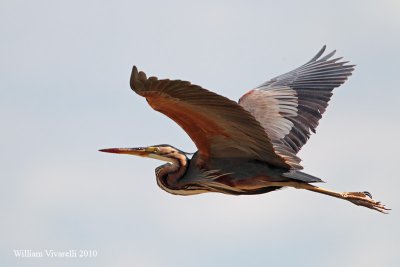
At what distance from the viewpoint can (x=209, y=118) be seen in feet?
30.5

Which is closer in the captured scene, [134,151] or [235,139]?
[235,139]

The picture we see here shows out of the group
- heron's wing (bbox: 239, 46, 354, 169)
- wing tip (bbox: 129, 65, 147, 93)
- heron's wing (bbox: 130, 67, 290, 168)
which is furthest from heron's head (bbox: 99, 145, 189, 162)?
wing tip (bbox: 129, 65, 147, 93)

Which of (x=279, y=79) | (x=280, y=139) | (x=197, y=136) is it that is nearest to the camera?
(x=197, y=136)

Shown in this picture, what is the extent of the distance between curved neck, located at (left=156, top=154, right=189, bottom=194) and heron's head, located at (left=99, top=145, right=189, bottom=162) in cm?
3

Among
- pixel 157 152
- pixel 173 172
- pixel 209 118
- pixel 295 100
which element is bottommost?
pixel 173 172

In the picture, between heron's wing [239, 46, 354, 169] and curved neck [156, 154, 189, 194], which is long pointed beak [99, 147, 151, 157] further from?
heron's wing [239, 46, 354, 169]

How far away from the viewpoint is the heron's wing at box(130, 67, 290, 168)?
8656 mm

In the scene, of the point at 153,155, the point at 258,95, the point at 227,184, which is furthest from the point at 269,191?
the point at 258,95

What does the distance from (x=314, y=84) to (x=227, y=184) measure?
259 cm

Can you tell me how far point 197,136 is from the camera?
970 cm

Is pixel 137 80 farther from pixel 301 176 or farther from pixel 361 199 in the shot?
pixel 361 199

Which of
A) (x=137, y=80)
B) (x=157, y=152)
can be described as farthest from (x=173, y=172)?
(x=137, y=80)

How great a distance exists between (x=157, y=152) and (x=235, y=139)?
2.80ft

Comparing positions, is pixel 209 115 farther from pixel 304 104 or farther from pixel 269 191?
pixel 304 104
